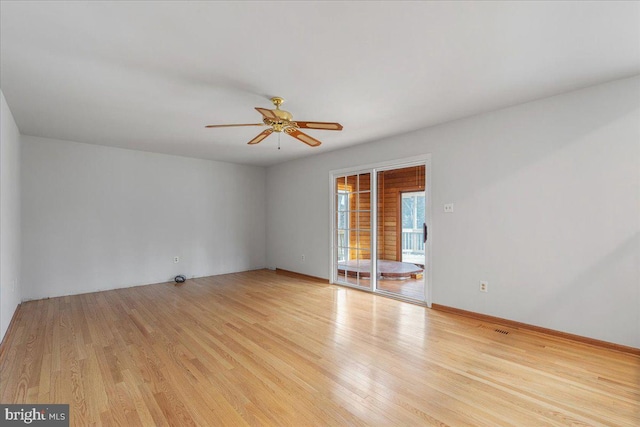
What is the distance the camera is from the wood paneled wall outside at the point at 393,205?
765 centimetres

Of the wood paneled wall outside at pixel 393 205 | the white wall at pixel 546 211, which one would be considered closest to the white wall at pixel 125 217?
the wood paneled wall outside at pixel 393 205

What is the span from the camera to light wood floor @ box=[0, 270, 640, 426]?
1857 mm

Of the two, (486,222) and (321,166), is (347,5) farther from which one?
(321,166)

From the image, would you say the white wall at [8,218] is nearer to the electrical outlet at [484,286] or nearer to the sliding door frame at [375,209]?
the sliding door frame at [375,209]

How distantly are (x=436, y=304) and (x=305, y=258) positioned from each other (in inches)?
110

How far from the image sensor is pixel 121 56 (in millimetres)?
2254

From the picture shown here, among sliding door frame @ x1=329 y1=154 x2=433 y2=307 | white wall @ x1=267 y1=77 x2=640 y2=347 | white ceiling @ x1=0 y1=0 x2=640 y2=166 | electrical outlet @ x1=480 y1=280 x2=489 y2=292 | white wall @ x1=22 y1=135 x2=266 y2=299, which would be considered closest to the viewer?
white ceiling @ x1=0 y1=0 x2=640 y2=166

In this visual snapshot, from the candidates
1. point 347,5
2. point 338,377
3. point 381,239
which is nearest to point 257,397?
point 338,377

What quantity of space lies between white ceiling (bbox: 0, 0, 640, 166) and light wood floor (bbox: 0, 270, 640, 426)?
243 cm

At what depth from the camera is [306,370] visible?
7.78 feet

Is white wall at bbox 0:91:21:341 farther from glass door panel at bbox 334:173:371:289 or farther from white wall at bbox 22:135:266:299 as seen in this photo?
glass door panel at bbox 334:173:371:289

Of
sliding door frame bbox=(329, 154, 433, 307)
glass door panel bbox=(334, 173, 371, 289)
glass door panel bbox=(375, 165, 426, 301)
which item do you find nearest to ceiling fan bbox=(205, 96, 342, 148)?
sliding door frame bbox=(329, 154, 433, 307)

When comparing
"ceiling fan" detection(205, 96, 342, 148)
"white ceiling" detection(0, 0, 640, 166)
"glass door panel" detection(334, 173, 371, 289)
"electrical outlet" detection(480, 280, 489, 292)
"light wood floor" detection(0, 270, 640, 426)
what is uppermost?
"white ceiling" detection(0, 0, 640, 166)

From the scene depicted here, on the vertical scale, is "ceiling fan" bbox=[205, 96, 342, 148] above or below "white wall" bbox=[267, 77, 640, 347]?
above
